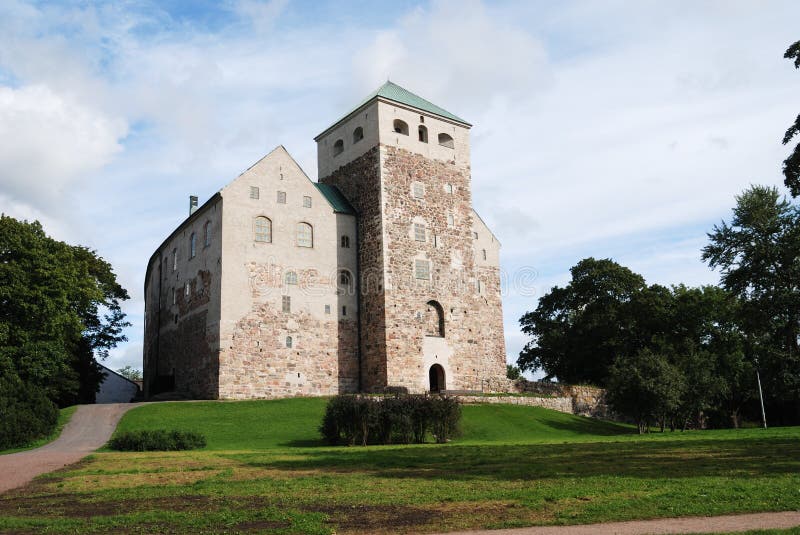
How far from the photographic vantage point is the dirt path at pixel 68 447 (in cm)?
1780

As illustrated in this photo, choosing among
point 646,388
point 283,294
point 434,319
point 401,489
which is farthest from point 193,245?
point 401,489

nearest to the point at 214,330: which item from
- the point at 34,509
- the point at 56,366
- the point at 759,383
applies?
the point at 56,366

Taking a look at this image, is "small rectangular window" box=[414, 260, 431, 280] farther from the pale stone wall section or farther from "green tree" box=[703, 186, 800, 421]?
"green tree" box=[703, 186, 800, 421]

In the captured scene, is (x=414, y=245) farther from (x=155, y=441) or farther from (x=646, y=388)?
(x=155, y=441)

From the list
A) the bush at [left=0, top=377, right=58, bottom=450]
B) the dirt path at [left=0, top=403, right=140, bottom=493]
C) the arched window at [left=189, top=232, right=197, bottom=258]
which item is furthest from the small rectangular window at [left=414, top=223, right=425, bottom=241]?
the bush at [left=0, top=377, right=58, bottom=450]

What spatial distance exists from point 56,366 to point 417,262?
71.6 feet

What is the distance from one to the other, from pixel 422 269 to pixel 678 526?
3717 cm

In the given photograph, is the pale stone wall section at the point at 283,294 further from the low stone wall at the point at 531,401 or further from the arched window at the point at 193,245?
the low stone wall at the point at 531,401

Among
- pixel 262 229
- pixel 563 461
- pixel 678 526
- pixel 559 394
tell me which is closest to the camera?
pixel 678 526

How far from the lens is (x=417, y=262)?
151ft

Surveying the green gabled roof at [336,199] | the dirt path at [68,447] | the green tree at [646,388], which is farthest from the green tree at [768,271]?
the dirt path at [68,447]

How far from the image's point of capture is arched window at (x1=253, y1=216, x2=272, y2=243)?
4325 cm

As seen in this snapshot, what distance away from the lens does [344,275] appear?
46.3 metres

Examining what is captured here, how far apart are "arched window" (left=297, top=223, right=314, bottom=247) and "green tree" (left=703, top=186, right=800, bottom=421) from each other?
2373 centimetres
